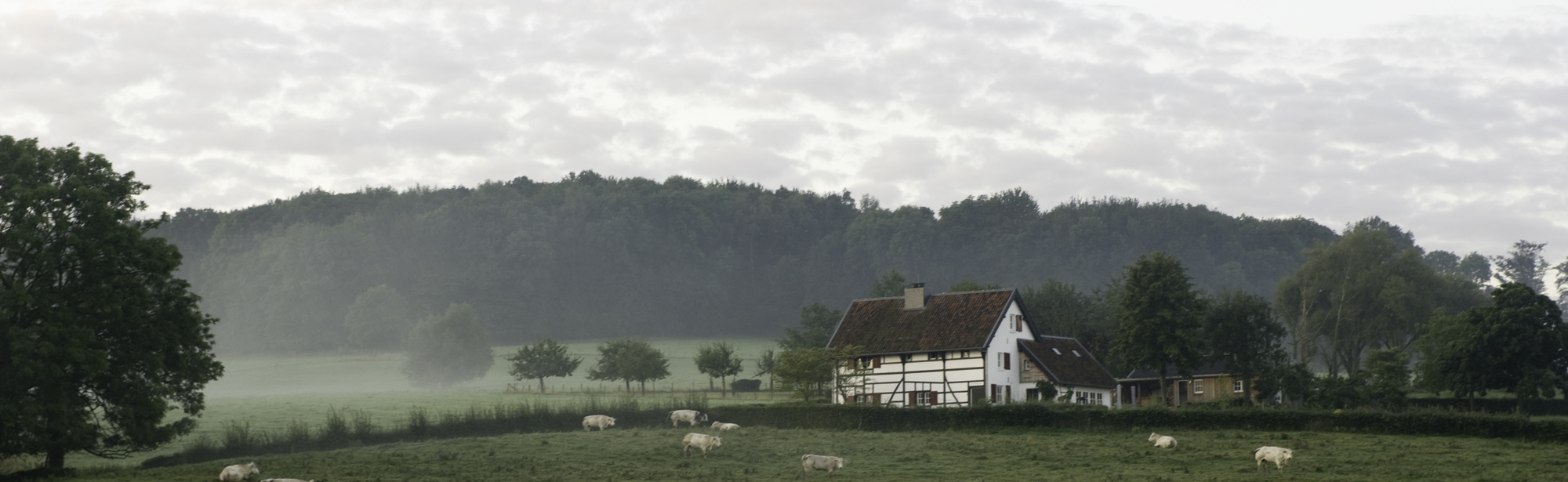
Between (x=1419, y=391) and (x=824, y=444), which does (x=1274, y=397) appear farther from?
(x=824, y=444)

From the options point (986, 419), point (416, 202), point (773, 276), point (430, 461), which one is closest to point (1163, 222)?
point (773, 276)

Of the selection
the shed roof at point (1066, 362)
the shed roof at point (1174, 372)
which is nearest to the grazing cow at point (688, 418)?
the shed roof at point (1066, 362)

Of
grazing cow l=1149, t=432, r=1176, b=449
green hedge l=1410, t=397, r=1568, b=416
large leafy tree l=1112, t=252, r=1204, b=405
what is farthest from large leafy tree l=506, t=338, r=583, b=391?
grazing cow l=1149, t=432, r=1176, b=449

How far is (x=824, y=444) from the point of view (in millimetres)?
41219

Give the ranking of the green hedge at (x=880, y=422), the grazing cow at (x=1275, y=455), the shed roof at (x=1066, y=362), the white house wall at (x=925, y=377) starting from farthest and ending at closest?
1. the shed roof at (x=1066, y=362)
2. the white house wall at (x=925, y=377)
3. the green hedge at (x=880, y=422)
4. the grazing cow at (x=1275, y=455)

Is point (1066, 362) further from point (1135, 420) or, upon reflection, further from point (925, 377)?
point (1135, 420)

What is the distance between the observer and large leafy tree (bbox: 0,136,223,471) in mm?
32594

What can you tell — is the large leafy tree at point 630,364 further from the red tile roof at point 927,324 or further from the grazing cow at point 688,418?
the grazing cow at point 688,418

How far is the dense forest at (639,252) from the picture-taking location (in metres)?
156

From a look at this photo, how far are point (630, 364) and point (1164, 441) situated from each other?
47.2m

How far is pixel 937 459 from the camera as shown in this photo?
1428 inches

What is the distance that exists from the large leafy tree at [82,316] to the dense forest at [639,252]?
368ft

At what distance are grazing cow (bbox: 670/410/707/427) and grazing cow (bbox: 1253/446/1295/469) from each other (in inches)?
894

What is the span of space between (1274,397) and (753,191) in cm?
13769
